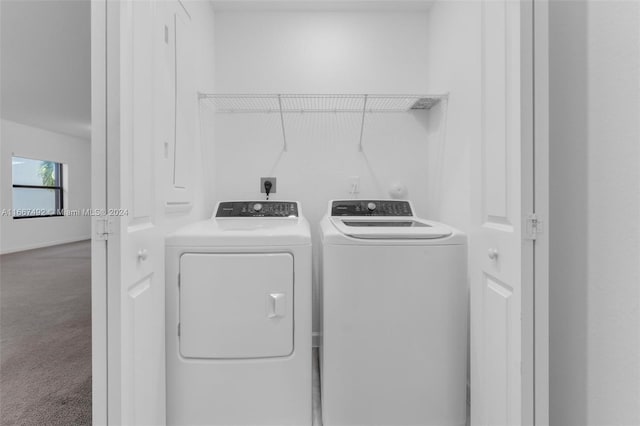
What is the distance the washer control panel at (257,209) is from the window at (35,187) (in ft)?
17.0

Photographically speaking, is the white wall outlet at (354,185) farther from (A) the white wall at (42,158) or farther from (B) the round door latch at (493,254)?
(A) the white wall at (42,158)

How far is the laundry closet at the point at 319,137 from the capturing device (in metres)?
0.90

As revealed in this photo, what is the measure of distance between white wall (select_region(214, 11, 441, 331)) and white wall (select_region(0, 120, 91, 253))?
3921mm

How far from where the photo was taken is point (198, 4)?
1836 millimetres

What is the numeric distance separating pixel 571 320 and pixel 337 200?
1.37 meters

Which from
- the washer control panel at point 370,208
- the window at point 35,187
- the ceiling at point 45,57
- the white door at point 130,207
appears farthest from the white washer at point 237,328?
→ the window at point 35,187

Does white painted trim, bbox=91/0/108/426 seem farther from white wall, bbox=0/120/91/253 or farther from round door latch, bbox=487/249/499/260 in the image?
white wall, bbox=0/120/91/253

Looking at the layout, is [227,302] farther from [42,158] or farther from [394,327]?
[42,158]

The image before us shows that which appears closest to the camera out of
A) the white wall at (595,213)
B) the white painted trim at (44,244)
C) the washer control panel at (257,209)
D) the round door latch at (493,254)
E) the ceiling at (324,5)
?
the white wall at (595,213)

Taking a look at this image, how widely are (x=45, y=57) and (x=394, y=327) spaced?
3883mm

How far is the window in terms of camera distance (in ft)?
17.5

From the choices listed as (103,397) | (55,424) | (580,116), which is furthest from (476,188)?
(55,424)

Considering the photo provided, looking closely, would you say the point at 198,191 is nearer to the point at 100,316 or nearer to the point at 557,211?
the point at 100,316

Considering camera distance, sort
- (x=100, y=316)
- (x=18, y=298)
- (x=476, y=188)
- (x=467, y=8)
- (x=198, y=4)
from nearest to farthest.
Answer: (x=100, y=316), (x=476, y=188), (x=467, y=8), (x=198, y=4), (x=18, y=298)
